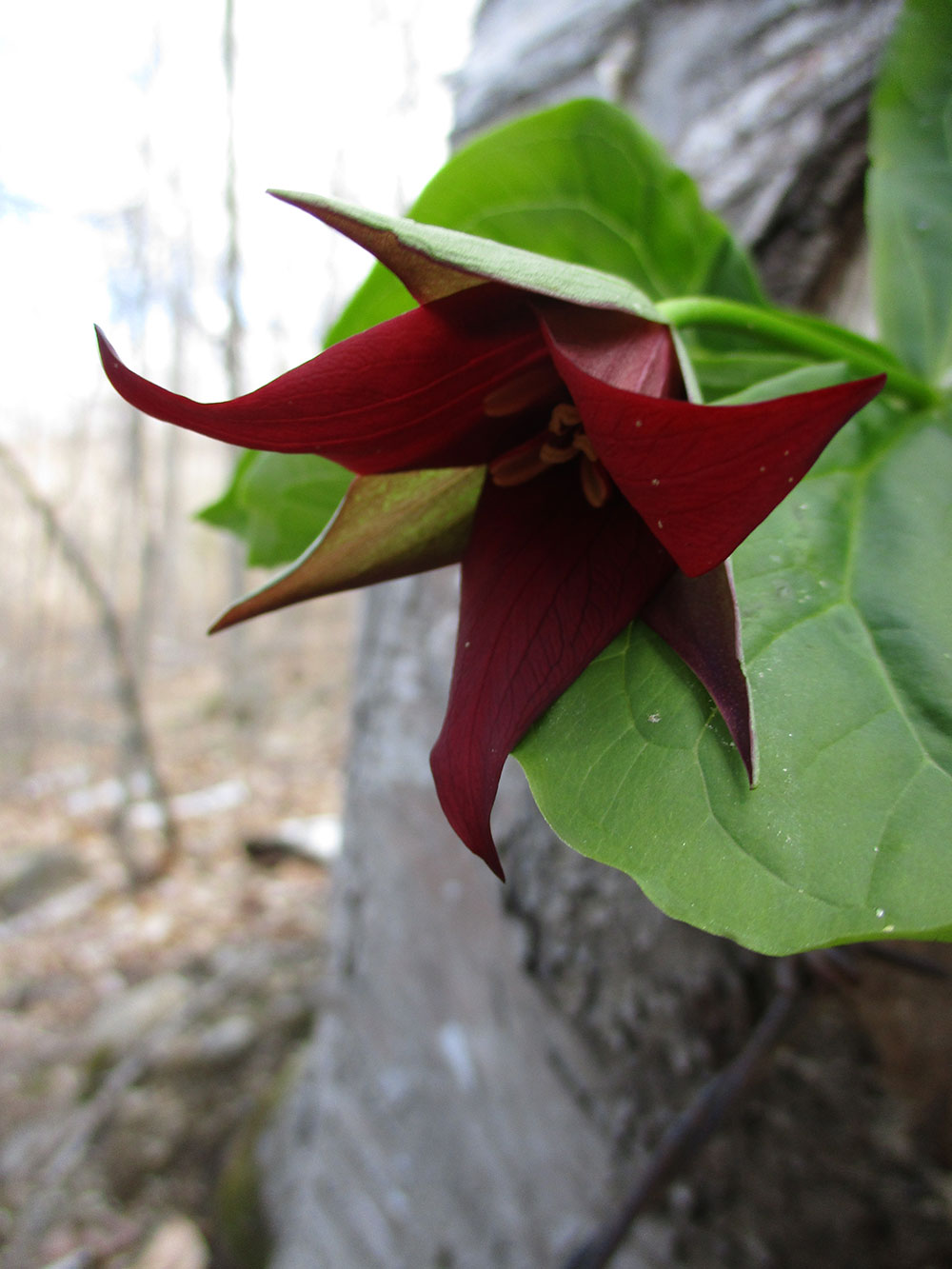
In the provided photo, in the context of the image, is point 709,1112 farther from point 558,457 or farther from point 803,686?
point 558,457

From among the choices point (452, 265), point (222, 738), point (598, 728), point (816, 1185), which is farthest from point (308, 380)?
point (222, 738)

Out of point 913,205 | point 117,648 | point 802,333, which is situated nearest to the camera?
point 802,333

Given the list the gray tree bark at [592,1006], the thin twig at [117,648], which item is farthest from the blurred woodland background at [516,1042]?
the thin twig at [117,648]

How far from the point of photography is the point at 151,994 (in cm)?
206

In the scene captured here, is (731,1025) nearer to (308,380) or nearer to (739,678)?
(739,678)

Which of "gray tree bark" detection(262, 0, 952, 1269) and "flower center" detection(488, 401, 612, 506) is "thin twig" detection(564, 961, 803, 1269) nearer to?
"gray tree bark" detection(262, 0, 952, 1269)

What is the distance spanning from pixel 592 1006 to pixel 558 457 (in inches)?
22.9

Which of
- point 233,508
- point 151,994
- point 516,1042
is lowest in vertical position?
point 151,994

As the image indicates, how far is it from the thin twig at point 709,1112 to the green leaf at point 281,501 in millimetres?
501

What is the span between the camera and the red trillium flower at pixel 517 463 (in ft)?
0.87

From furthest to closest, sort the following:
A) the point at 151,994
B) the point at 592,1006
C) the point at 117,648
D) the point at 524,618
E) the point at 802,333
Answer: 1. the point at 117,648
2. the point at 151,994
3. the point at 592,1006
4. the point at 802,333
5. the point at 524,618

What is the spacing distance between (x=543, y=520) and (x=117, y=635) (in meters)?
3.20

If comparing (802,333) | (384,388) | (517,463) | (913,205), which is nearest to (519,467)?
(517,463)

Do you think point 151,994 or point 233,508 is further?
point 151,994
